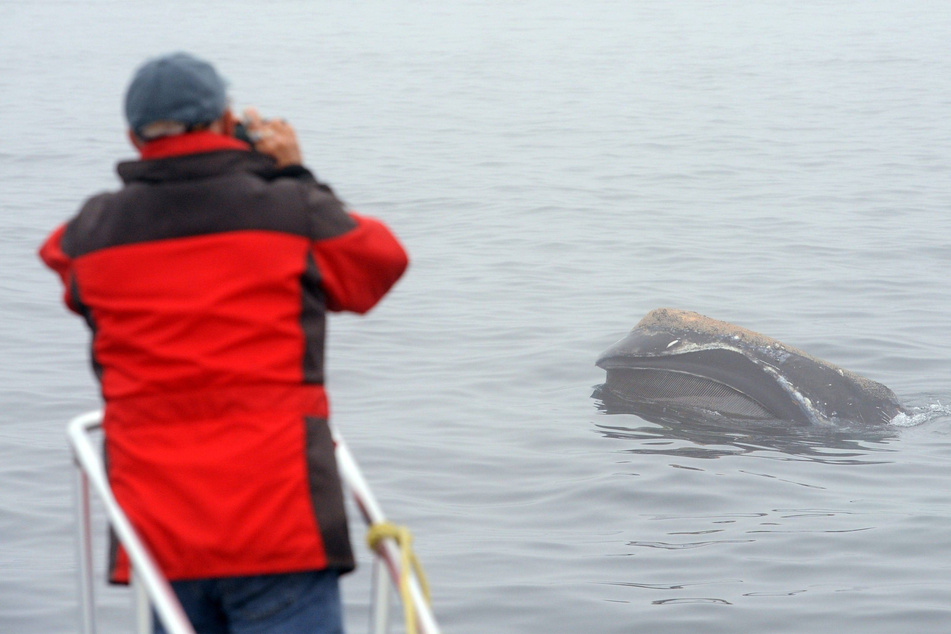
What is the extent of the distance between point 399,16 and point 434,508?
52312mm

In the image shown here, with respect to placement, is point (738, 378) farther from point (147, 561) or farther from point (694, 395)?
point (147, 561)

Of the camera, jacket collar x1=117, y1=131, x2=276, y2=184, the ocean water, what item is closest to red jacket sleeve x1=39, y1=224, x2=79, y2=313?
jacket collar x1=117, y1=131, x2=276, y2=184

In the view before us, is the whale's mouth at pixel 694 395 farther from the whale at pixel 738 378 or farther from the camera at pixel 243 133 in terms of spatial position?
the camera at pixel 243 133

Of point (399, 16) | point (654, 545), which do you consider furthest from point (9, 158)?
point (399, 16)

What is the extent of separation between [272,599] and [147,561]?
1.00 ft

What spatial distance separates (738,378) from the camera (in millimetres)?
8477

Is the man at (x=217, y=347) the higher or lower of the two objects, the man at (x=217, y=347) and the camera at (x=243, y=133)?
the lower

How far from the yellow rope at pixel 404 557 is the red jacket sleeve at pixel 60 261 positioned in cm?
88

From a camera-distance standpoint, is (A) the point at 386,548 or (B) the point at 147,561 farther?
(A) the point at 386,548

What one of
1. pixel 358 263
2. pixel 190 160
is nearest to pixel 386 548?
pixel 358 263

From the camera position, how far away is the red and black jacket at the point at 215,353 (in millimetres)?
2840

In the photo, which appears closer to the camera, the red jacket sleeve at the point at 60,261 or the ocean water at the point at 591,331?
the red jacket sleeve at the point at 60,261

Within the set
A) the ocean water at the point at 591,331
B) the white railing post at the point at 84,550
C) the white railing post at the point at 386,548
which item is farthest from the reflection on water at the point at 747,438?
the white railing post at the point at 84,550

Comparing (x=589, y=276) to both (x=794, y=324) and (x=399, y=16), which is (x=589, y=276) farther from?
(x=399, y=16)
